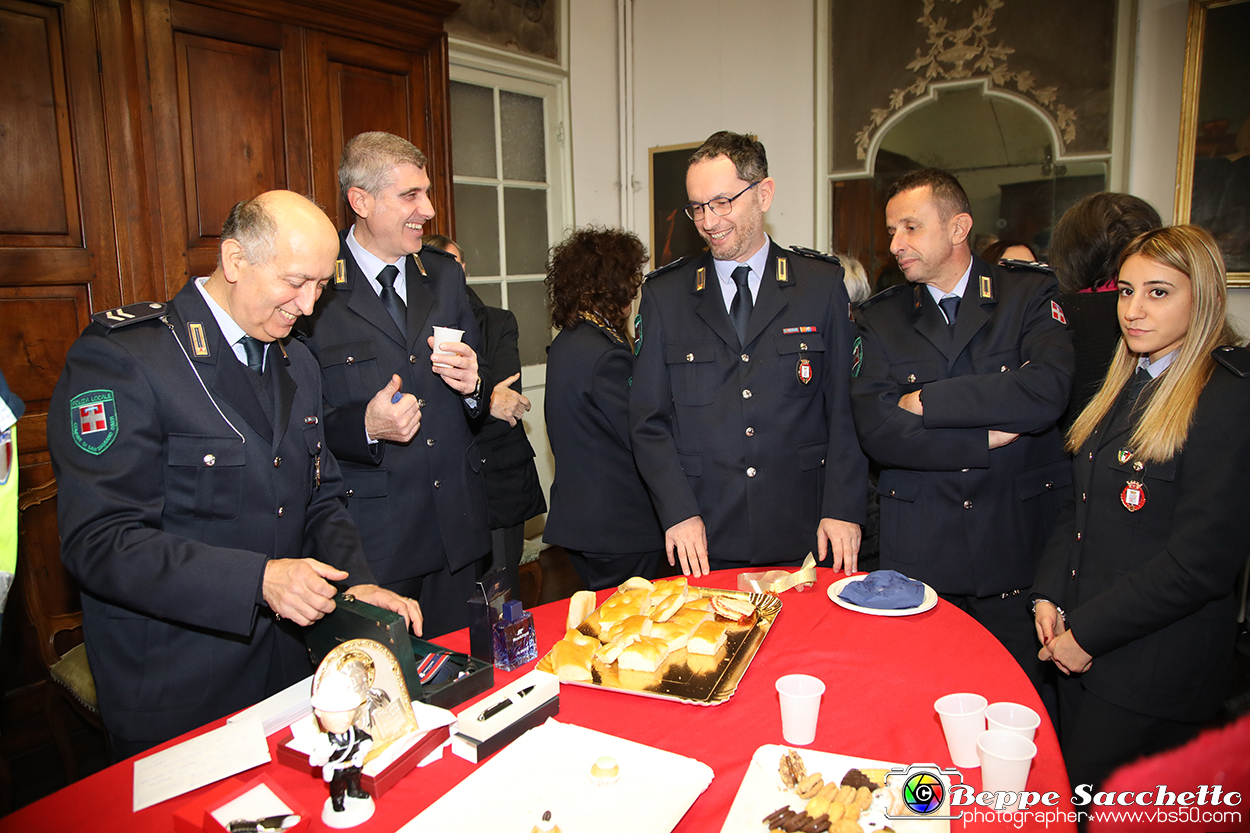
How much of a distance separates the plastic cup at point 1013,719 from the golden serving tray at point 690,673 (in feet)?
1.41

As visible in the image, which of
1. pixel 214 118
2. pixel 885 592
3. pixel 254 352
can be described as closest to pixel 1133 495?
pixel 885 592

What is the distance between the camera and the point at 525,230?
17.1 feet

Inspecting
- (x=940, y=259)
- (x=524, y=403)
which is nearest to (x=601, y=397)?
(x=524, y=403)

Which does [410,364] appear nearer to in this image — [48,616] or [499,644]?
[499,644]

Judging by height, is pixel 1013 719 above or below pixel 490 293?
below

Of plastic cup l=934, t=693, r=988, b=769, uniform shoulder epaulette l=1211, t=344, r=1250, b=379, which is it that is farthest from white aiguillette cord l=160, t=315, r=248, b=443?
uniform shoulder epaulette l=1211, t=344, r=1250, b=379

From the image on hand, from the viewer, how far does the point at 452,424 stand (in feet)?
8.13

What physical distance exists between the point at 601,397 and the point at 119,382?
1.47 meters

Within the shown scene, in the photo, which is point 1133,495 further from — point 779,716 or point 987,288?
point 779,716

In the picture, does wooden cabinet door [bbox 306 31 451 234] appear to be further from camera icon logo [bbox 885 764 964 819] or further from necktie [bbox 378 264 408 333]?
camera icon logo [bbox 885 764 964 819]

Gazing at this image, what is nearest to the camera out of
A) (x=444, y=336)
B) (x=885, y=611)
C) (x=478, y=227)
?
(x=885, y=611)

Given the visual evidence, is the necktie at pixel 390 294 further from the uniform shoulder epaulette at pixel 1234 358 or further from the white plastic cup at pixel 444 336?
the uniform shoulder epaulette at pixel 1234 358

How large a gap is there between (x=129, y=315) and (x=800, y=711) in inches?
61.4

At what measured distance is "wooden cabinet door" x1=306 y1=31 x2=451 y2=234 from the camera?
11.6 ft
